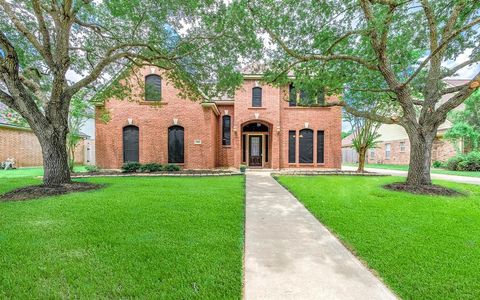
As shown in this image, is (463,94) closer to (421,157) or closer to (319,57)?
Result: (421,157)

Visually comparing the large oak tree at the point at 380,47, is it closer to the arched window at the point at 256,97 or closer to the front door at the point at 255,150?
the arched window at the point at 256,97

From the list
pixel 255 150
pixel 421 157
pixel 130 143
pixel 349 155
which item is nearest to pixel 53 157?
pixel 130 143

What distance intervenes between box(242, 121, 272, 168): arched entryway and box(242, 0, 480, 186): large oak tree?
275 inches

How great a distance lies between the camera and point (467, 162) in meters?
15.1

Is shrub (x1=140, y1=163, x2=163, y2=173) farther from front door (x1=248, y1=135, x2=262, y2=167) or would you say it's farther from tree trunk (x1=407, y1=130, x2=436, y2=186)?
tree trunk (x1=407, y1=130, x2=436, y2=186)

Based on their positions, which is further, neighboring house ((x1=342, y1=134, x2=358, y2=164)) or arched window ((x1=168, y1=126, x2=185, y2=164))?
neighboring house ((x1=342, y1=134, x2=358, y2=164))

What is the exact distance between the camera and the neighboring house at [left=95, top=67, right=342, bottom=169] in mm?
13289

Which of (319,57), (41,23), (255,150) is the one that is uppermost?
(41,23)

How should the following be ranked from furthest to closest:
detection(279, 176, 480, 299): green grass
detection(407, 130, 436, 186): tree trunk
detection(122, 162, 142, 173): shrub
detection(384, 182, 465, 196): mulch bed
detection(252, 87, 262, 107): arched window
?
detection(252, 87, 262, 107): arched window → detection(122, 162, 142, 173): shrub → detection(407, 130, 436, 186): tree trunk → detection(384, 182, 465, 196): mulch bed → detection(279, 176, 480, 299): green grass

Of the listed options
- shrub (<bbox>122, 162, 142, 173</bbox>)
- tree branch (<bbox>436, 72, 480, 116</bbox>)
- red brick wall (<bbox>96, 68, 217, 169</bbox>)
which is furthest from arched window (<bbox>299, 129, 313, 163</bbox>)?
shrub (<bbox>122, 162, 142, 173</bbox>)

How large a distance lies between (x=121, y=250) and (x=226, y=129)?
12901 millimetres

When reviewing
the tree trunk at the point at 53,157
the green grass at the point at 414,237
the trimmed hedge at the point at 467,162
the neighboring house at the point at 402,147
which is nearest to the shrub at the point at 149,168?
the tree trunk at the point at 53,157

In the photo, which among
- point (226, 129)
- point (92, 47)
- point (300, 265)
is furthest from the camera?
point (226, 129)

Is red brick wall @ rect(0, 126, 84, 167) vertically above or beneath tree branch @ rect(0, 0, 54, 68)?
beneath
